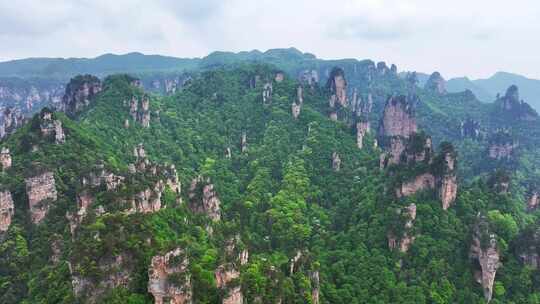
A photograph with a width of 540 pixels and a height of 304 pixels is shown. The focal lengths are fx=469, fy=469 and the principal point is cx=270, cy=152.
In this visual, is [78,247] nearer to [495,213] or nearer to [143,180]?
[143,180]

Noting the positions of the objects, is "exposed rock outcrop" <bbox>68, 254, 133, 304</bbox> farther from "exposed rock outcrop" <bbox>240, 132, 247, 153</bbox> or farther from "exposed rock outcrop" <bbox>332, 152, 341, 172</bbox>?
"exposed rock outcrop" <bbox>240, 132, 247, 153</bbox>

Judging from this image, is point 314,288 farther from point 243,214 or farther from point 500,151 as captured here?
point 500,151

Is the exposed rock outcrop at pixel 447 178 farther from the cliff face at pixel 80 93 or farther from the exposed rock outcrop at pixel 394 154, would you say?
the cliff face at pixel 80 93

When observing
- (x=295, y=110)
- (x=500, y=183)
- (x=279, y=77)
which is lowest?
(x=500, y=183)

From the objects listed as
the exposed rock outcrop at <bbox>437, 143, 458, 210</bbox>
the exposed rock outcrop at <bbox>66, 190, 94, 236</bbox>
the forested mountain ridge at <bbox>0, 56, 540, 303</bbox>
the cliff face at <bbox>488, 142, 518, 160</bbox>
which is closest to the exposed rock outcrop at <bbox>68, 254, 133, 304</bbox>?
the forested mountain ridge at <bbox>0, 56, 540, 303</bbox>

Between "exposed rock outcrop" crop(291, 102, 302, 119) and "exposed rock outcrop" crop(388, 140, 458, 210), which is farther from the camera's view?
"exposed rock outcrop" crop(291, 102, 302, 119)

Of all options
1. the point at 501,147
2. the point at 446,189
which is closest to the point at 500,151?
the point at 501,147

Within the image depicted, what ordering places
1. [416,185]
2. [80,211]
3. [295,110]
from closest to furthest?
[80,211]
[416,185]
[295,110]
